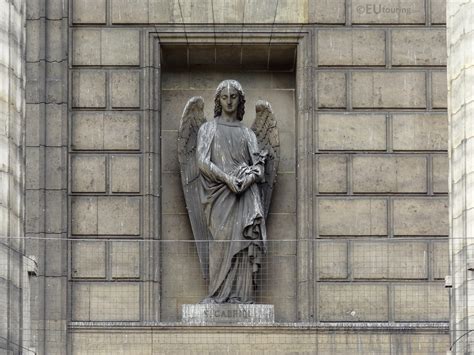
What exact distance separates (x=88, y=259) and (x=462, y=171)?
713 centimetres

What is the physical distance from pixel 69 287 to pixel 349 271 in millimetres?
3716

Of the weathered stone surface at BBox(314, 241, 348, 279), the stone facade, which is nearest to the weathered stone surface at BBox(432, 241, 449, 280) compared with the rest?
the stone facade

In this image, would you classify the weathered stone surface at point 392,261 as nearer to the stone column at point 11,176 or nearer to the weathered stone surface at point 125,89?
the weathered stone surface at point 125,89

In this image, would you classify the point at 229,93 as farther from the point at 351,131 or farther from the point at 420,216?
the point at 420,216

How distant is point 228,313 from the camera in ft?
96.0

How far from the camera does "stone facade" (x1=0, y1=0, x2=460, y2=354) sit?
29578 mm

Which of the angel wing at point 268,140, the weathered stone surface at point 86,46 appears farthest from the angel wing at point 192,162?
the weathered stone surface at point 86,46

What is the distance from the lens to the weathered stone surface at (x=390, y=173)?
2994cm

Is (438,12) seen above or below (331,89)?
above

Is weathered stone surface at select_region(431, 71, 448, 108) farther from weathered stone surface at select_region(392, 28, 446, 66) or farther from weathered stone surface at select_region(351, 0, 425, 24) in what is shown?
weathered stone surface at select_region(351, 0, 425, 24)

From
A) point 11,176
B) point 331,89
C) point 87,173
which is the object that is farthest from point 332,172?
point 11,176

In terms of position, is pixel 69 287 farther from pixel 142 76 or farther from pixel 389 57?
pixel 389 57

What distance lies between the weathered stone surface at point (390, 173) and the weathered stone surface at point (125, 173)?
2.92m

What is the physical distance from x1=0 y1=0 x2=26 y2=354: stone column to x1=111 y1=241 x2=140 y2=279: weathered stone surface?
14.5 feet
